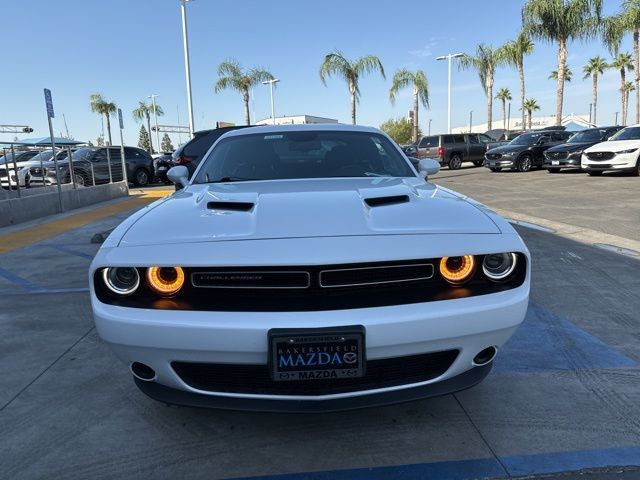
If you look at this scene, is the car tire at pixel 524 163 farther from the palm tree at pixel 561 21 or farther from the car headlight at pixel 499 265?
the car headlight at pixel 499 265

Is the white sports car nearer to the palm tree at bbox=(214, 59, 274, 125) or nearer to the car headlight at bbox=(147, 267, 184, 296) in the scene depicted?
the car headlight at bbox=(147, 267, 184, 296)

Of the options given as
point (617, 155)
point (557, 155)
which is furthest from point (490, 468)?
point (557, 155)

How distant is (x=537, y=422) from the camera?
8.05ft

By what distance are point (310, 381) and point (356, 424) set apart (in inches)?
23.6

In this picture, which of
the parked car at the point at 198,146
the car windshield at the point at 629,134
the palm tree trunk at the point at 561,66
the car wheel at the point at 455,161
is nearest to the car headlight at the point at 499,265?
the parked car at the point at 198,146

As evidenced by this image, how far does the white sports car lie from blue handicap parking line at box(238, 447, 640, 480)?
317 millimetres

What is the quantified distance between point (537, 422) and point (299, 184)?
177 cm

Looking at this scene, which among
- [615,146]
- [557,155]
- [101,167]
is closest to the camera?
[615,146]

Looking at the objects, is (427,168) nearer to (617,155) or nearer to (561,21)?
(617,155)

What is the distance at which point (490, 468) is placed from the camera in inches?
83.6

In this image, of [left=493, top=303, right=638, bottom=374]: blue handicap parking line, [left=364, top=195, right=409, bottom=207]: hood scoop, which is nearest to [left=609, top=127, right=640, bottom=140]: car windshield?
[left=493, top=303, right=638, bottom=374]: blue handicap parking line

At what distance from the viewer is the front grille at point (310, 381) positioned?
Result: 2047mm

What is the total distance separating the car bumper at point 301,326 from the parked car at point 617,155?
14902mm

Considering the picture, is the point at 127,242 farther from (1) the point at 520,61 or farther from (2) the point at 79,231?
(1) the point at 520,61
